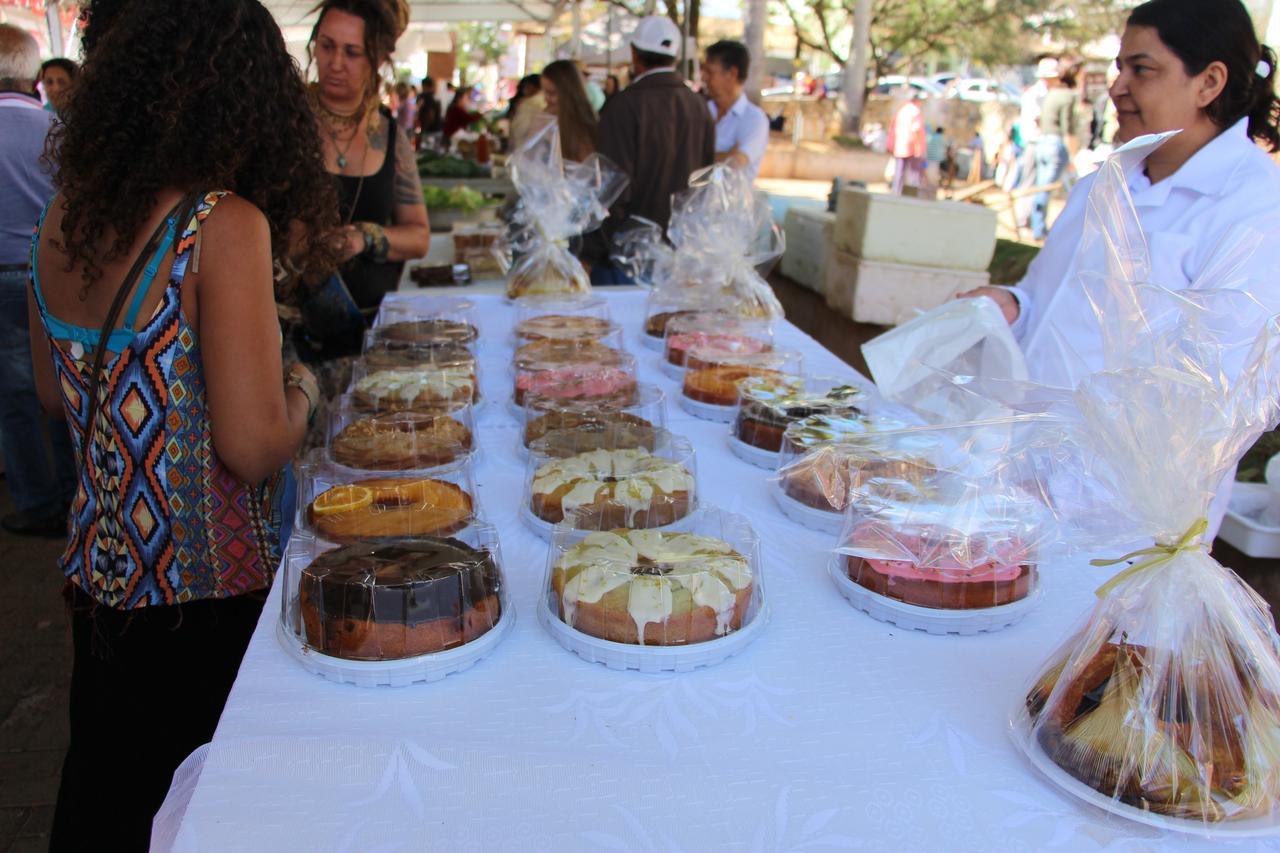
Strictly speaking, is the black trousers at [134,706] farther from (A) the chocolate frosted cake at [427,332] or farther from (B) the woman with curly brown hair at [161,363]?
(A) the chocolate frosted cake at [427,332]

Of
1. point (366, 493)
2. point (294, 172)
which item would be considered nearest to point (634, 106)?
point (294, 172)

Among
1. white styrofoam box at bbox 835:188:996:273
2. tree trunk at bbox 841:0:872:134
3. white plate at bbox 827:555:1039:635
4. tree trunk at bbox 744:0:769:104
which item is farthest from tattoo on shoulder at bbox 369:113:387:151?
tree trunk at bbox 841:0:872:134

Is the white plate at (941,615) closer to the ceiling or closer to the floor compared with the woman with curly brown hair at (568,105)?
closer to the floor

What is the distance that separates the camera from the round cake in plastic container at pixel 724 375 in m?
2.25

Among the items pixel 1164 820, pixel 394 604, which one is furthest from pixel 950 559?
pixel 394 604

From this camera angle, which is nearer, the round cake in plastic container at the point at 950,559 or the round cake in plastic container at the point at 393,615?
the round cake in plastic container at the point at 393,615

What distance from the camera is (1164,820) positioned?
36.1 inches

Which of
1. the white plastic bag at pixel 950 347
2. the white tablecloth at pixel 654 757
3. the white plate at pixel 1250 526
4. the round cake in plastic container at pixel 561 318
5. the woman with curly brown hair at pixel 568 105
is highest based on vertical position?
the woman with curly brown hair at pixel 568 105

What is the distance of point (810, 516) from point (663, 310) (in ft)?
5.33

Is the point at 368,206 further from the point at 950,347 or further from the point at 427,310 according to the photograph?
the point at 950,347

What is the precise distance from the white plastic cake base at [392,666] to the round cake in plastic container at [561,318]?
1.61 meters

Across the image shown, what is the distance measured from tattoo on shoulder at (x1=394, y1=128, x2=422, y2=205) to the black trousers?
2.03m

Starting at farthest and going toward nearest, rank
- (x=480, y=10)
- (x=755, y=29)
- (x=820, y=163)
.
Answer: (x=820, y=163)
(x=755, y=29)
(x=480, y=10)

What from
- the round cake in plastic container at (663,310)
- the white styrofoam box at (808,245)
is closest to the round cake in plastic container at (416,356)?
the round cake in plastic container at (663,310)
